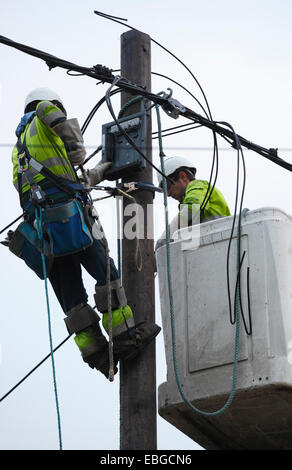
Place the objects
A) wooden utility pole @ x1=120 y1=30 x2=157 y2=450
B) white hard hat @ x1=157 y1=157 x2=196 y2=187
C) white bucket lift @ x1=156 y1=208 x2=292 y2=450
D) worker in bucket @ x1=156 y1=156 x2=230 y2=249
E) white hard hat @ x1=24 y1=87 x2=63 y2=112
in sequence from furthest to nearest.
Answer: white hard hat @ x1=157 y1=157 x2=196 y2=187 → worker in bucket @ x1=156 y1=156 x2=230 y2=249 → white hard hat @ x1=24 y1=87 x2=63 y2=112 → wooden utility pole @ x1=120 y1=30 x2=157 y2=450 → white bucket lift @ x1=156 y1=208 x2=292 y2=450

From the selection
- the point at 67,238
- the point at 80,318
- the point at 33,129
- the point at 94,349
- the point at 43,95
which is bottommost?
the point at 94,349

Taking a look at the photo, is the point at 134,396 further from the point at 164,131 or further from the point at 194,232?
the point at 164,131

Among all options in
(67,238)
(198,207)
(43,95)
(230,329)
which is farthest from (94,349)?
(43,95)

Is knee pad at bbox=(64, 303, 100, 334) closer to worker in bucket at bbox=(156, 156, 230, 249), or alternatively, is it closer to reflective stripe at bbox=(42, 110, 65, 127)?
worker in bucket at bbox=(156, 156, 230, 249)

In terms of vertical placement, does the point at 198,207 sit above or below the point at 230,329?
above

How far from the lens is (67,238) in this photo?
21.4ft

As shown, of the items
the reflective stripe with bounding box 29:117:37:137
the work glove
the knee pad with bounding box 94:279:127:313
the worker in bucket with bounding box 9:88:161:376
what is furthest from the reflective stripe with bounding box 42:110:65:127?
the knee pad with bounding box 94:279:127:313

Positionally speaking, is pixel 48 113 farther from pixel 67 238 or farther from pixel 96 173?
pixel 67 238

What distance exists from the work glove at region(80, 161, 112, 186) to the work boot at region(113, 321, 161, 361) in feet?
3.66

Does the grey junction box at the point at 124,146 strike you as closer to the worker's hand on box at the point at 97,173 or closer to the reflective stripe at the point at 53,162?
the worker's hand on box at the point at 97,173

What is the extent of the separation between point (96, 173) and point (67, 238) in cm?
73

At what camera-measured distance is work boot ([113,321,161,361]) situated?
259 inches
